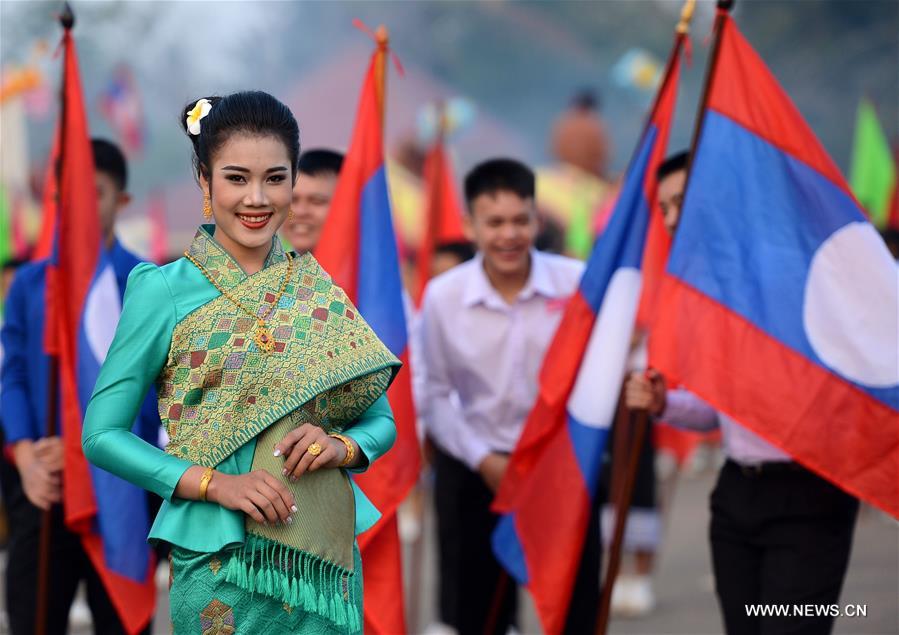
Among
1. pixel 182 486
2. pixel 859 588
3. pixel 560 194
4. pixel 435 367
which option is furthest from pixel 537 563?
pixel 560 194

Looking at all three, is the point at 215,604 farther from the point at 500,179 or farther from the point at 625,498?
the point at 500,179

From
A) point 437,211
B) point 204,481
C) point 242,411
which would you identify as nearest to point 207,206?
point 242,411

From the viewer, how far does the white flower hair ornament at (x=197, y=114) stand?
9.20 feet

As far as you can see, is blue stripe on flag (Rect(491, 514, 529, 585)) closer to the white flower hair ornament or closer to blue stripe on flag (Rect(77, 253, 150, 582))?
blue stripe on flag (Rect(77, 253, 150, 582))

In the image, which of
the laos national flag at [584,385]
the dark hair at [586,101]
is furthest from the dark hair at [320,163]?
the dark hair at [586,101]

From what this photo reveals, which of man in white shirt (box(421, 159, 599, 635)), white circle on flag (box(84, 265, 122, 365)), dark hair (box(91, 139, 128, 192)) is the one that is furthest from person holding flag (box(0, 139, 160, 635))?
man in white shirt (box(421, 159, 599, 635))

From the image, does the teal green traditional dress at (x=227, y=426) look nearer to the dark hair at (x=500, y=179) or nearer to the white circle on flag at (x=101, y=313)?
the white circle on flag at (x=101, y=313)

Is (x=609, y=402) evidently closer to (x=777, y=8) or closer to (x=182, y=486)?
(x=182, y=486)

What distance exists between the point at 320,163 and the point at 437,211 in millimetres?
3693

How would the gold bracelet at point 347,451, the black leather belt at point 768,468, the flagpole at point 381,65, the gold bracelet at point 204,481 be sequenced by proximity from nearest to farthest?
the gold bracelet at point 204,481, the gold bracelet at point 347,451, the black leather belt at point 768,468, the flagpole at point 381,65

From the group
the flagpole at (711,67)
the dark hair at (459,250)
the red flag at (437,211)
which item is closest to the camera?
the flagpole at (711,67)

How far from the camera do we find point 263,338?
8.82ft

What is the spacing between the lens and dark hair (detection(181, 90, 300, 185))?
2.75 m

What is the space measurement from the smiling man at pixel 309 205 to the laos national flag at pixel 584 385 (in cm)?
107
